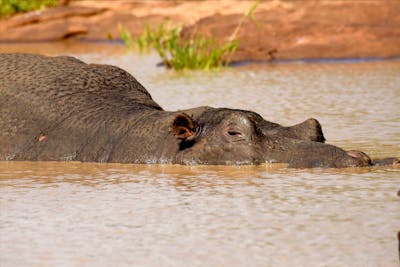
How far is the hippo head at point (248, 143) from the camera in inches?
289

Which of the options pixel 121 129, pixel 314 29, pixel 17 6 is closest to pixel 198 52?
pixel 314 29

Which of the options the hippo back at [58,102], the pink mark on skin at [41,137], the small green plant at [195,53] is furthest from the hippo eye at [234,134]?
the small green plant at [195,53]

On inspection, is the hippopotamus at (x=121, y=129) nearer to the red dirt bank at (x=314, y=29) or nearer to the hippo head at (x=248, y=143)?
the hippo head at (x=248, y=143)

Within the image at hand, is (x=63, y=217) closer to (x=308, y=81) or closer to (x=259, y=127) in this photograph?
(x=259, y=127)

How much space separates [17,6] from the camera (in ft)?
72.9

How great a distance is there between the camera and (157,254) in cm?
506

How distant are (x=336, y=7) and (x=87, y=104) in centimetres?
903

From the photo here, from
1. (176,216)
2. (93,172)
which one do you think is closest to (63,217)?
(176,216)

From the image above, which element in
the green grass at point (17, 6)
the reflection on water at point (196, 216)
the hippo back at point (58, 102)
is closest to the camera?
the reflection on water at point (196, 216)

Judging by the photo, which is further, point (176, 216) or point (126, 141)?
point (126, 141)

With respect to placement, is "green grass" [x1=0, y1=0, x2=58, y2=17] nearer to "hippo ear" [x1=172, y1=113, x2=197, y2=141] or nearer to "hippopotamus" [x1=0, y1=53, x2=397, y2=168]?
"hippopotamus" [x1=0, y1=53, x2=397, y2=168]

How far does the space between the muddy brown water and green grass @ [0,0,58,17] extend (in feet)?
43.0

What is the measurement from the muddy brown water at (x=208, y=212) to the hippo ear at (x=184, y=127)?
0.22 meters

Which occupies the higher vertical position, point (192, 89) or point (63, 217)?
point (192, 89)
